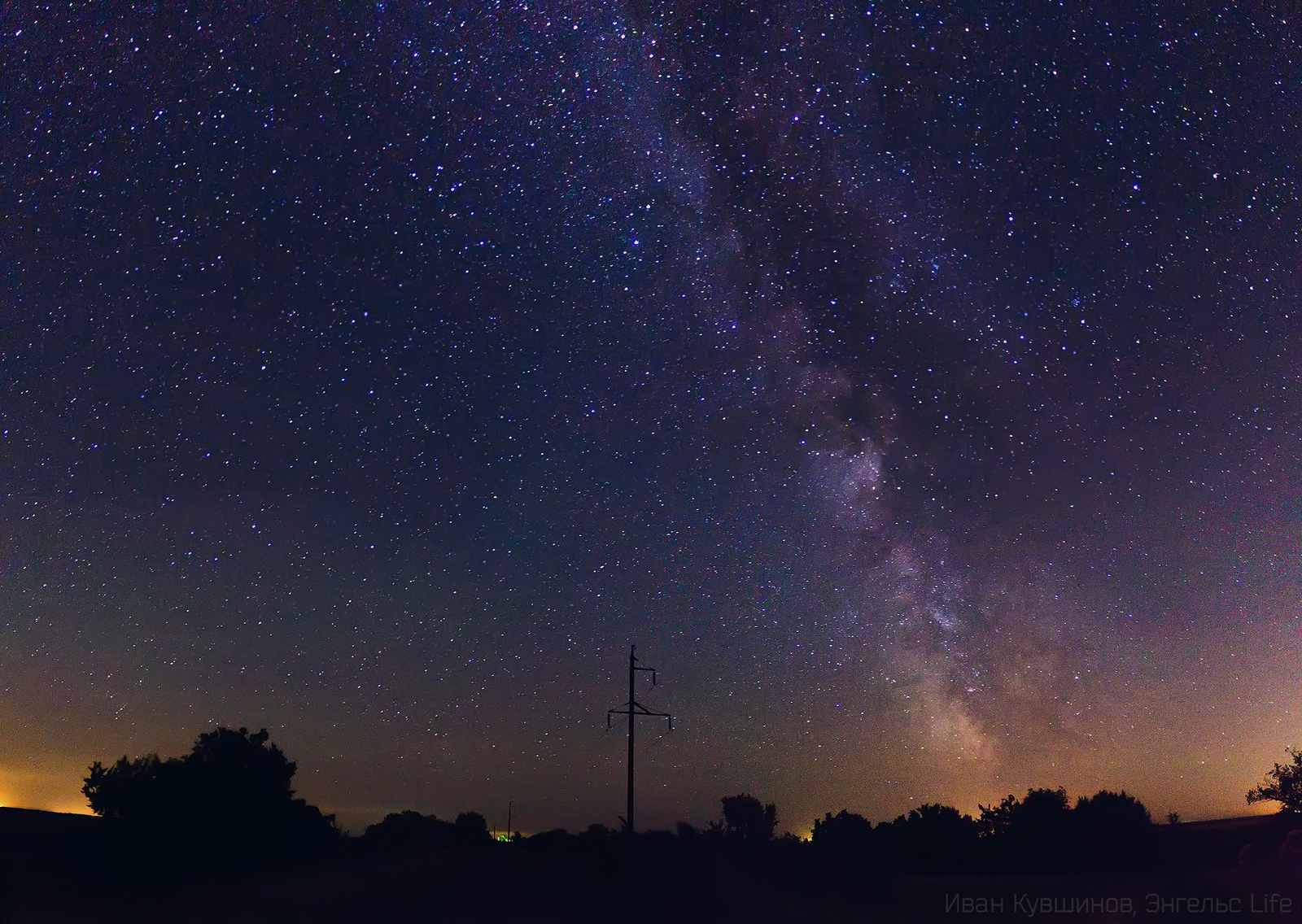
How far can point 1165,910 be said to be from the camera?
67.3 ft

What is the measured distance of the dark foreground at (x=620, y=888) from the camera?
21.9m

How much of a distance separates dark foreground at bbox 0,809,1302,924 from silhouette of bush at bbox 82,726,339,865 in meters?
0.90

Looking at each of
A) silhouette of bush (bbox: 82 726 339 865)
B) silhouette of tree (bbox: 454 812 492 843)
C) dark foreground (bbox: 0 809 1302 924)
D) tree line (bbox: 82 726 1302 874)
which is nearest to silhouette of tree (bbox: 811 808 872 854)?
tree line (bbox: 82 726 1302 874)

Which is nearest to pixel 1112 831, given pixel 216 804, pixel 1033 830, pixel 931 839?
pixel 1033 830

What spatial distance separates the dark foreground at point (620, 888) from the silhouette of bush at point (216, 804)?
902mm

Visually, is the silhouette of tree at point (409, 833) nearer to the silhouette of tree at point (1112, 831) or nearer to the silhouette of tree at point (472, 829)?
the silhouette of tree at point (472, 829)

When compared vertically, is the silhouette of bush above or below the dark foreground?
above

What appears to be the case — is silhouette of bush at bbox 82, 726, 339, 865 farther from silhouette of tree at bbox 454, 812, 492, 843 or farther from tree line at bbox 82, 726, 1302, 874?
silhouette of tree at bbox 454, 812, 492, 843

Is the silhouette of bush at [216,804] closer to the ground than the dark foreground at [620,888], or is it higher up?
higher up

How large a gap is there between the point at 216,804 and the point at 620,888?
14.0 m

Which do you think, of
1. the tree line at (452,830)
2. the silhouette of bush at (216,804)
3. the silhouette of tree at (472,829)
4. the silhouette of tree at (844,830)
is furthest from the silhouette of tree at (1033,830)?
the silhouette of bush at (216,804)

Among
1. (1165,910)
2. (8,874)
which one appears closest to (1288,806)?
(1165,910)

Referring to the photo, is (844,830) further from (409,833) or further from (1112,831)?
(409,833)

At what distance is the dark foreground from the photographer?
2191 centimetres
